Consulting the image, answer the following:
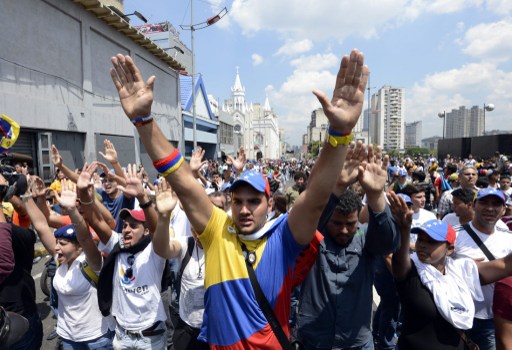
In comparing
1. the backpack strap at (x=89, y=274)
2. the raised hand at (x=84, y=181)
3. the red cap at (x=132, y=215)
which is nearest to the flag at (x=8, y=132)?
the raised hand at (x=84, y=181)

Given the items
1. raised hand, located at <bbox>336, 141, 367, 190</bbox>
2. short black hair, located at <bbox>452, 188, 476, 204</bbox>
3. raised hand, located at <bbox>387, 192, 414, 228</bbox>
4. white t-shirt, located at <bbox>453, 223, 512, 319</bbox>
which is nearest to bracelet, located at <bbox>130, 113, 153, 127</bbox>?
raised hand, located at <bbox>336, 141, 367, 190</bbox>

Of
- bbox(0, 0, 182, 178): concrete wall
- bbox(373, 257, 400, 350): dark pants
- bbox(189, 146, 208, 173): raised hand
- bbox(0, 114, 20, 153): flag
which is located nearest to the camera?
bbox(373, 257, 400, 350): dark pants

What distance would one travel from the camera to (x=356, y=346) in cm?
246

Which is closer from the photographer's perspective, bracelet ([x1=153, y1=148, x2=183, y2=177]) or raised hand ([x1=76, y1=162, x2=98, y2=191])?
bracelet ([x1=153, y1=148, x2=183, y2=177])

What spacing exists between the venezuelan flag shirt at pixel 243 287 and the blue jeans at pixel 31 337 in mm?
1683

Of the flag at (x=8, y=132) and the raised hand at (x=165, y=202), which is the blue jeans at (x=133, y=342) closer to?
the raised hand at (x=165, y=202)

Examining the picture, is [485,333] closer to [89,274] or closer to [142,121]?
[142,121]

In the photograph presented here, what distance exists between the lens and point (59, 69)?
12.6 m

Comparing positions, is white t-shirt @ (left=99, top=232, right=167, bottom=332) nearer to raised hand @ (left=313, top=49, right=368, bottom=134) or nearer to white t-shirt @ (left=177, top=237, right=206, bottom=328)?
white t-shirt @ (left=177, top=237, right=206, bottom=328)

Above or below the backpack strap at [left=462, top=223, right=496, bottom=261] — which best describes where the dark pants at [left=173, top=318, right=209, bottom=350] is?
below

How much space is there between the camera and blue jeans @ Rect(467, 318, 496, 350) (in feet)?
8.96

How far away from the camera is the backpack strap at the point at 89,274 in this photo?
9.23 feet

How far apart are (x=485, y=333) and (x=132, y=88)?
3.36 m

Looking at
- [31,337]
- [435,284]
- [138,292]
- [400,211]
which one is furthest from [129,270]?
[435,284]
